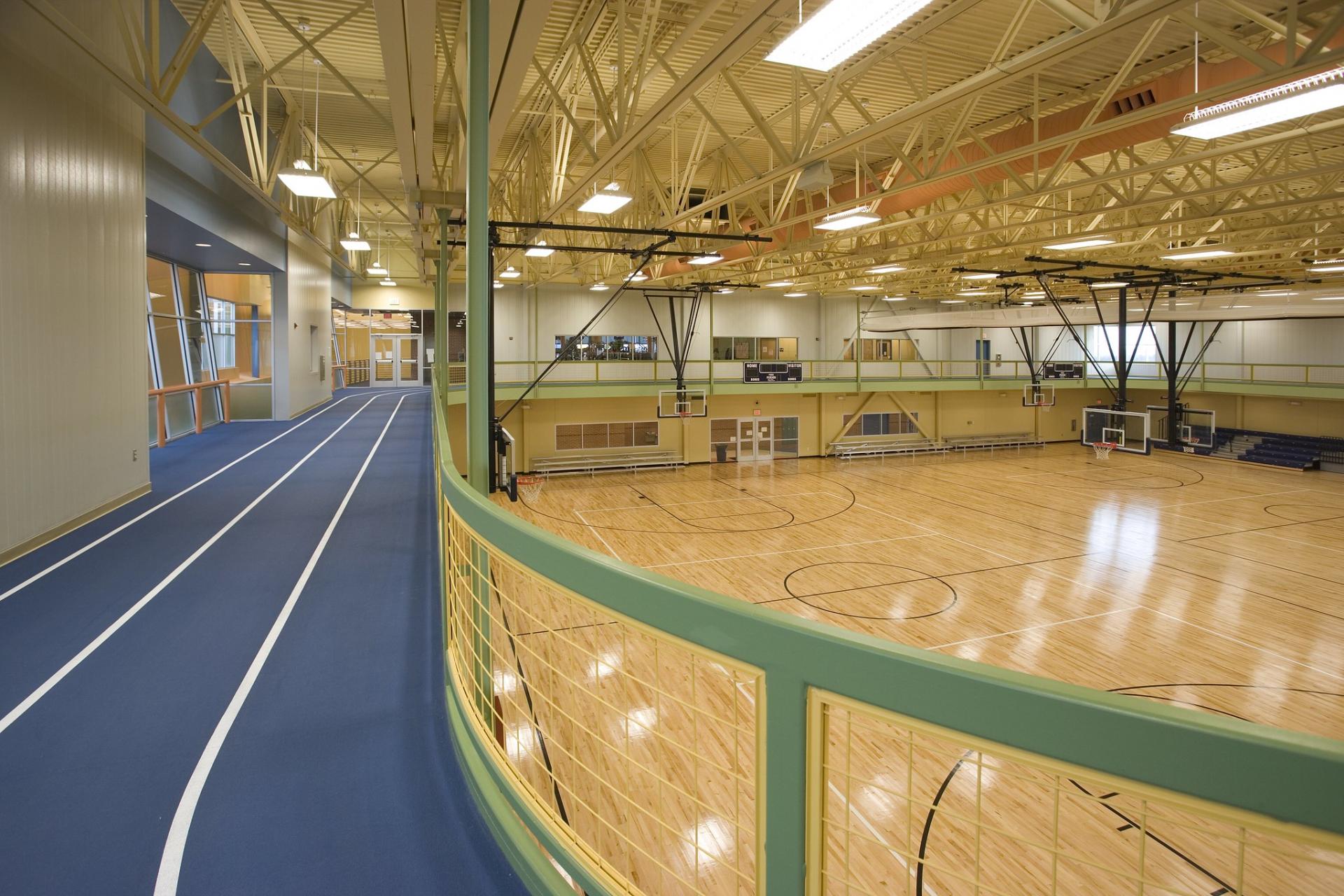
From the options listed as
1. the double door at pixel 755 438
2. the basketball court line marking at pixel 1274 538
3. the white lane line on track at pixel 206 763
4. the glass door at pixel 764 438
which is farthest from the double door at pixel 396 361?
the basketball court line marking at pixel 1274 538

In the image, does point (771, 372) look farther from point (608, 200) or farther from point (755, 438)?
point (608, 200)

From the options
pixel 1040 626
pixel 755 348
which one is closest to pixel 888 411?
pixel 755 348

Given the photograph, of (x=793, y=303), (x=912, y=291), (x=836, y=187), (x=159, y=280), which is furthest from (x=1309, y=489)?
(x=159, y=280)

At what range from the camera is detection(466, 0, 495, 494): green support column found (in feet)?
15.5

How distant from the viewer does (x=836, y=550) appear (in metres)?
15.7

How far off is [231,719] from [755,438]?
26.2 meters

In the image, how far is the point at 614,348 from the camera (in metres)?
35.7

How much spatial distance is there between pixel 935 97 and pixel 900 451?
82.5 ft

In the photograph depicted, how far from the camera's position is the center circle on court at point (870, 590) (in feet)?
38.8

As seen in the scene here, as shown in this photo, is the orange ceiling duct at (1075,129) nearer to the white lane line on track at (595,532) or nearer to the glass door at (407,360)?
the white lane line on track at (595,532)

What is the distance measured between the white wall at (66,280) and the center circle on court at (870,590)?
10.8m

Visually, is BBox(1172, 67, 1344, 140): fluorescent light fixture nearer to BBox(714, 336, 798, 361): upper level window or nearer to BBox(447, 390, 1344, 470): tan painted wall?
BBox(447, 390, 1344, 470): tan painted wall

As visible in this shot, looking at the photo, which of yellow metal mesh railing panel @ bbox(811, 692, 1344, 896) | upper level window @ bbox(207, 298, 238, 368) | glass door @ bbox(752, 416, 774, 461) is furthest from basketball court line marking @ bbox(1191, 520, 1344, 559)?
upper level window @ bbox(207, 298, 238, 368)

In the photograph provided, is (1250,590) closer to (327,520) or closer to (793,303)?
(327,520)
